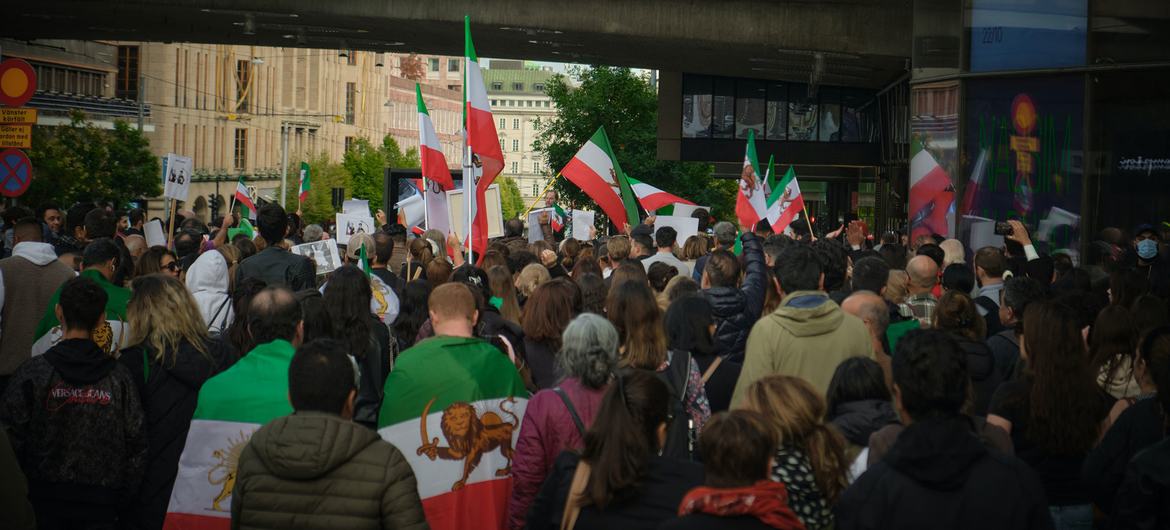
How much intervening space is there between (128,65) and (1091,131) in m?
66.4

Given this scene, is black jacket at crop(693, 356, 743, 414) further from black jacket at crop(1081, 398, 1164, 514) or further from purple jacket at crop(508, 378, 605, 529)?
black jacket at crop(1081, 398, 1164, 514)

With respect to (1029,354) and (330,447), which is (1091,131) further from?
(330,447)

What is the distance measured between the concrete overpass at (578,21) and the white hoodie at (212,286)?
16334 millimetres

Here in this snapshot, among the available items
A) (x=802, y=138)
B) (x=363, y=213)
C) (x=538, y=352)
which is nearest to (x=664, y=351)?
(x=538, y=352)

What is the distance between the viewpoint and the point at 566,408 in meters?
5.51

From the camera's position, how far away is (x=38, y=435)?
5965mm

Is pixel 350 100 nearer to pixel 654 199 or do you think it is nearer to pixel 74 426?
pixel 654 199

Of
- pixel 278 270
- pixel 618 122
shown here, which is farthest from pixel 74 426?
pixel 618 122

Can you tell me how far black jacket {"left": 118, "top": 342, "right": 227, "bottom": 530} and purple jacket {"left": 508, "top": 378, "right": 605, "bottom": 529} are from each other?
182 centimetres

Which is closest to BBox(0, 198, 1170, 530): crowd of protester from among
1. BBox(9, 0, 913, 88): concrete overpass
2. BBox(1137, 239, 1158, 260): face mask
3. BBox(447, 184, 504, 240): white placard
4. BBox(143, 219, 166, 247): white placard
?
BBox(1137, 239, 1158, 260): face mask

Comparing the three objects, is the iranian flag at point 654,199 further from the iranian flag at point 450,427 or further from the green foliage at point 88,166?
the green foliage at point 88,166

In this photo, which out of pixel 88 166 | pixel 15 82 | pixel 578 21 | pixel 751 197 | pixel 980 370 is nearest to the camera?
pixel 980 370

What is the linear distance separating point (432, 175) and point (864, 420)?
9310mm

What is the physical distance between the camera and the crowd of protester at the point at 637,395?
14.5 feet
